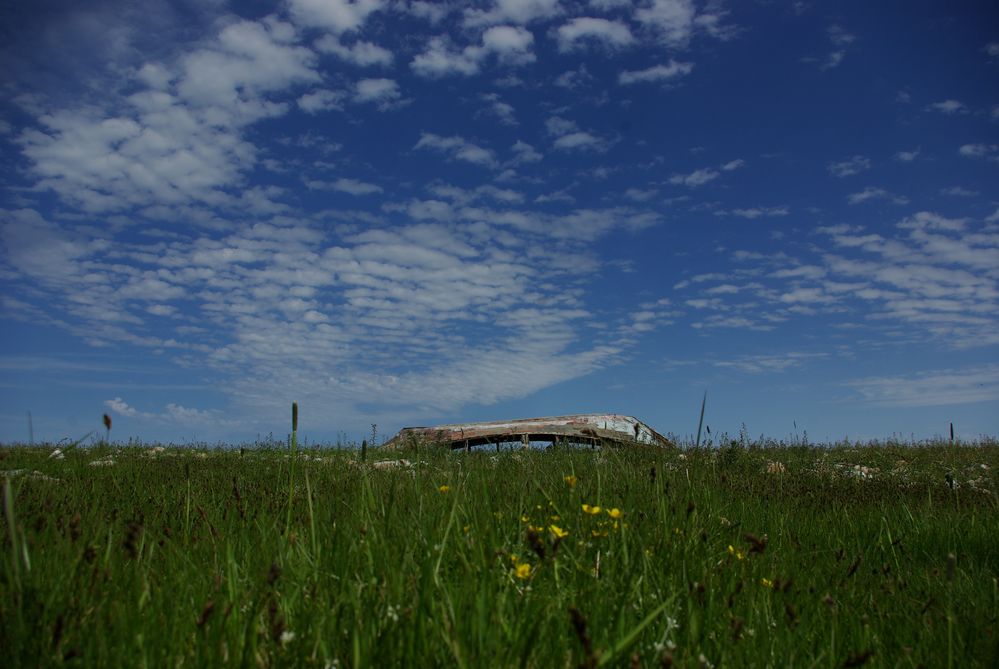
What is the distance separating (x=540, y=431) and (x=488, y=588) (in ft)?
42.9

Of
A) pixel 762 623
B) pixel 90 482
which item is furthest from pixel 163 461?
pixel 762 623

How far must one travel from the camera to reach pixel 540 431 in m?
15.2

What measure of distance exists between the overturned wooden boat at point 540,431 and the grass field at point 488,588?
8826 mm

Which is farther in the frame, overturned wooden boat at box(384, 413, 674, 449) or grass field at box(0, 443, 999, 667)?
overturned wooden boat at box(384, 413, 674, 449)

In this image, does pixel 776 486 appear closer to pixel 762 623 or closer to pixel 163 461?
pixel 762 623

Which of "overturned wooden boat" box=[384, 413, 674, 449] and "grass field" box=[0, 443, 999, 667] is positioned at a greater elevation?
"overturned wooden boat" box=[384, 413, 674, 449]

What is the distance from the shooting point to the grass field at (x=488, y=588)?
2133 mm

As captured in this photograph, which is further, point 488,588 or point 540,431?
point 540,431

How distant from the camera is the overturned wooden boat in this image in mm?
15008

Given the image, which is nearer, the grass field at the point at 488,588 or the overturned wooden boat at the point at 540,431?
the grass field at the point at 488,588

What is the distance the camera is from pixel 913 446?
51.2ft

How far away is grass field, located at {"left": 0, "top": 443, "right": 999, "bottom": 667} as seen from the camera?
84.0 inches

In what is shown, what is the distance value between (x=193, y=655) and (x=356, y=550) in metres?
0.84

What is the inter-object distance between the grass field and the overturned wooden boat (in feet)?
29.0
